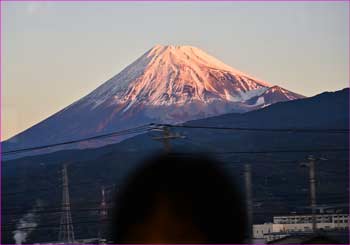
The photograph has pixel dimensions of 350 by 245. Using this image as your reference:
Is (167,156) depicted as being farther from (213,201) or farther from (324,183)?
(324,183)

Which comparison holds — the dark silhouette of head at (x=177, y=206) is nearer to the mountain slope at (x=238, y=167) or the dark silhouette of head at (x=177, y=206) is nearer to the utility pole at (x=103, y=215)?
the mountain slope at (x=238, y=167)

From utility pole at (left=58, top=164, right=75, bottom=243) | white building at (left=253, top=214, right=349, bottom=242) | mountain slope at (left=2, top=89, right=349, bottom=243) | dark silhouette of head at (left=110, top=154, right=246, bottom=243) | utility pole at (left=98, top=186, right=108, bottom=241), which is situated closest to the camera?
dark silhouette of head at (left=110, top=154, right=246, bottom=243)

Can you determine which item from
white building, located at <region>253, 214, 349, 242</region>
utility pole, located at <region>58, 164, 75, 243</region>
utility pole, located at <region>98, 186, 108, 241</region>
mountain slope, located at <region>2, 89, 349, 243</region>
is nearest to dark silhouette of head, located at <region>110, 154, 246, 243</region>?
utility pole, located at <region>58, 164, 75, 243</region>

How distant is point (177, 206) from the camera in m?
30.4

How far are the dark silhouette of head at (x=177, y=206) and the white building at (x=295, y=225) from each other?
2751 centimetres

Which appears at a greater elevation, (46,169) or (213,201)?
(46,169)

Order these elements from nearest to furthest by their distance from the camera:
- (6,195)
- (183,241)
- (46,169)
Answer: (183,241), (6,195), (46,169)

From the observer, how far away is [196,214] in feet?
97.5

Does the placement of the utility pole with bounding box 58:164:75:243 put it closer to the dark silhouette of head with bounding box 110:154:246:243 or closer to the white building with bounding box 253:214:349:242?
the dark silhouette of head with bounding box 110:154:246:243

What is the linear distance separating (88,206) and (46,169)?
41488 millimetres

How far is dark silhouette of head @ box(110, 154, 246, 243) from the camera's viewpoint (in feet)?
93.2

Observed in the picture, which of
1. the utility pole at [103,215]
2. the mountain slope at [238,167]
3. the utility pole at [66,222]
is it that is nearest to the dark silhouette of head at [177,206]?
the utility pole at [66,222]

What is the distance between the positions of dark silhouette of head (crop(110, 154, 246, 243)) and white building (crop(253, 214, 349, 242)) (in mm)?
27506

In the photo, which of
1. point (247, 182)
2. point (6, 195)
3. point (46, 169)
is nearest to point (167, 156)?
point (247, 182)
